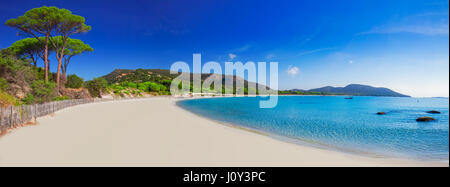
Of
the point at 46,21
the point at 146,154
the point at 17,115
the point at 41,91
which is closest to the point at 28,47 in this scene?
the point at 46,21

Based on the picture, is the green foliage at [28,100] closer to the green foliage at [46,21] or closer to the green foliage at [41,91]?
the green foliage at [41,91]

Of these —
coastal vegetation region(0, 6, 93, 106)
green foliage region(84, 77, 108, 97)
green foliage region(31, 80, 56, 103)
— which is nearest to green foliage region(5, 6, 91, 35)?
coastal vegetation region(0, 6, 93, 106)

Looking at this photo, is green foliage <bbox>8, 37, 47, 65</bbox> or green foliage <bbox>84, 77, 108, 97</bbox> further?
green foliage <bbox>84, 77, 108, 97</bbox>

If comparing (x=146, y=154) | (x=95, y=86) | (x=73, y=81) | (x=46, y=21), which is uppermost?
(x=46, y=21)

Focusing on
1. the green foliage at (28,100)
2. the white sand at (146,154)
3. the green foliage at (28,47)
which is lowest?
the white sand at (146,154)

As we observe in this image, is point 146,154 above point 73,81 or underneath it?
underneath

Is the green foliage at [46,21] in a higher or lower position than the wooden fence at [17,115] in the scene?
higher

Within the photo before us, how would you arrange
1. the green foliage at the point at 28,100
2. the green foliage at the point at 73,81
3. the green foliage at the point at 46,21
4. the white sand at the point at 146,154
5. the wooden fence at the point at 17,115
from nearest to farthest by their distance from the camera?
the white sand at the point at 146,154
the wooden fence at the point at 17,115
the green foliage at the point at 28,100
the green foliage at the point at 46,21
the green foliage at the point at 73,81

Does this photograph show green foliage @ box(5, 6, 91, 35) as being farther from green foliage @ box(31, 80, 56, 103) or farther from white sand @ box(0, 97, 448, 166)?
white sand @ box(0, 97, 448, 166)

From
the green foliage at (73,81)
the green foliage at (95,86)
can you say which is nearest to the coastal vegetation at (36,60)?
the green foliage at (73,81)

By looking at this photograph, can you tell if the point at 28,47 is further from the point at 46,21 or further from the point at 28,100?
the point at 28,100

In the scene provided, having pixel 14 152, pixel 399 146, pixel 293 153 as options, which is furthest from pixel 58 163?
pixel 399 146

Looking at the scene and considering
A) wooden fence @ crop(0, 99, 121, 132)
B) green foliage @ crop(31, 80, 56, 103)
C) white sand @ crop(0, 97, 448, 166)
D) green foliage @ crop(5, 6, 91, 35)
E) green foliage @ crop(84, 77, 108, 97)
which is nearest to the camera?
white sand @ crop(0, 97, 448, 166)
